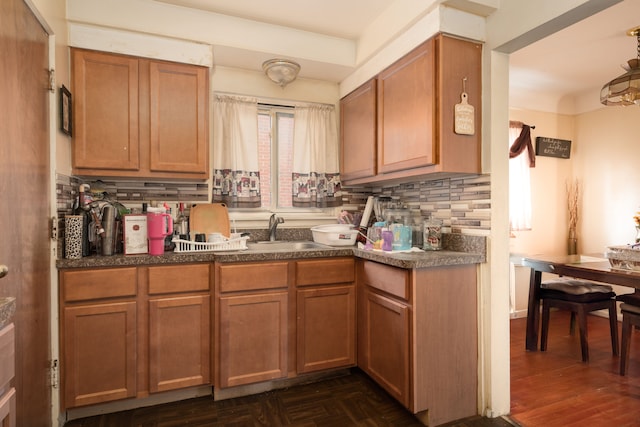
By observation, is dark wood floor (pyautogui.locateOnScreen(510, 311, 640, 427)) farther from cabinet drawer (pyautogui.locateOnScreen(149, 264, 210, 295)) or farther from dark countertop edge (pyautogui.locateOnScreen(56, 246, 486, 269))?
cabinet drawer (pyautogui.locateOnScreen(149, 264, 210, 295))

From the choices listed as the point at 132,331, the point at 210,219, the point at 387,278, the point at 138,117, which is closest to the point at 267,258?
the point at 210,219

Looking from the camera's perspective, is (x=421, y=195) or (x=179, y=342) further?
(x=421, y=195)

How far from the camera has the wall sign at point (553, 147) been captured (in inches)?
155

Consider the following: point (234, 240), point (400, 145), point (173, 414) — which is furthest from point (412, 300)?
point (173, 414)

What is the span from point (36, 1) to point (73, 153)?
0.78 metres

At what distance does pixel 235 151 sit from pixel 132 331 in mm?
1414

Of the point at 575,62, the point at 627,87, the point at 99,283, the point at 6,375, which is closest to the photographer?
the point at 6,375

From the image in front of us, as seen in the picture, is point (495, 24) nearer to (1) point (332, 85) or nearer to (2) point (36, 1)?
(1) point (332, 85)

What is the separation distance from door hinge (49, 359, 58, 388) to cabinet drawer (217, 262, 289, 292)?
895mm

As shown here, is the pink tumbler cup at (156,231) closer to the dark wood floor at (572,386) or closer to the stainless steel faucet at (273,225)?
the stainless steel faucet at (273,225)

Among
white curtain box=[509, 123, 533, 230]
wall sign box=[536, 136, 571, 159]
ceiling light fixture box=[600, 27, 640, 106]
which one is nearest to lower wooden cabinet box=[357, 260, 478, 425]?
ceiling light fixture box=[600, 27, 640, 106]

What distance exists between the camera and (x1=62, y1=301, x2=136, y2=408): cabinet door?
1.83 metres

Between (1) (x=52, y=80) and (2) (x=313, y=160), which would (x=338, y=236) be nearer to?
(2) (x=313, y=160)

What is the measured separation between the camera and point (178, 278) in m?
2.00
